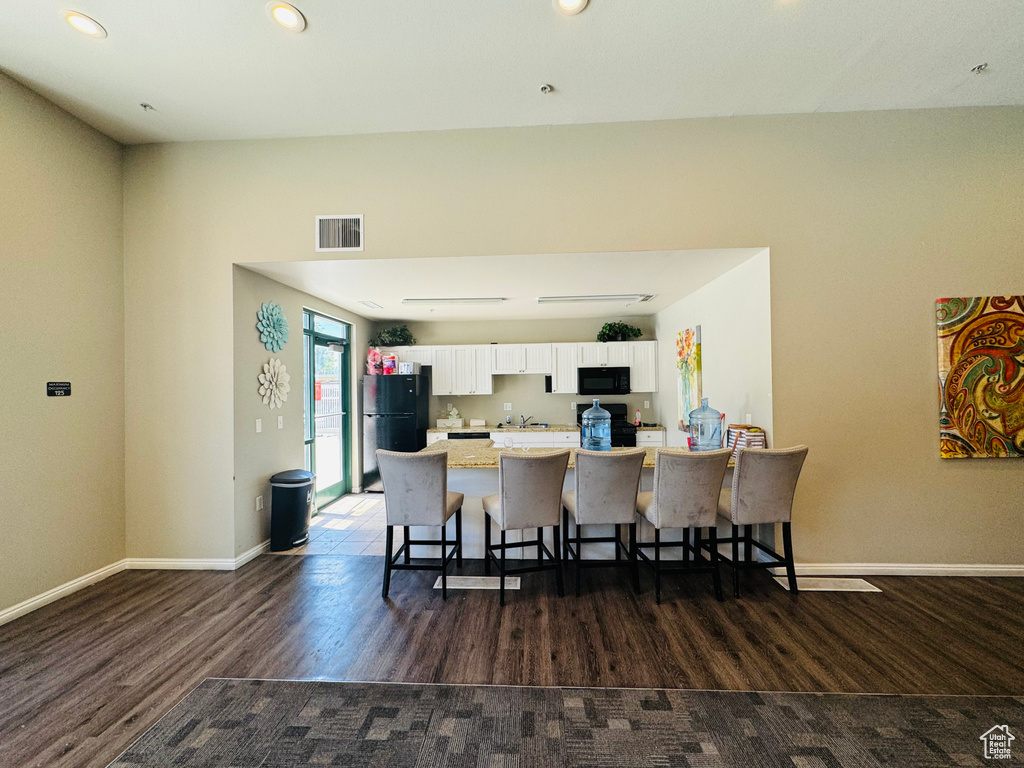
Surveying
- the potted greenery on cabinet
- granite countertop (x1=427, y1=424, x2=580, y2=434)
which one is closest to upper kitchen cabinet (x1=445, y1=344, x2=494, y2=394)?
granite countertop (x1=427, y1=424, x2=580, y2=434)

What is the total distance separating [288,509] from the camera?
3658 millimetres

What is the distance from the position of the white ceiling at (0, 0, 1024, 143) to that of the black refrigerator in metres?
3.01

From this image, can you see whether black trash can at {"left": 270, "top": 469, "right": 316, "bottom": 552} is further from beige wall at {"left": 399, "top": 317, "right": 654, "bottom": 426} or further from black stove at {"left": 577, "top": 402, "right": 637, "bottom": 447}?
black stove at {"left": 577, "top": 402, "right": 637, "bottom": 447}

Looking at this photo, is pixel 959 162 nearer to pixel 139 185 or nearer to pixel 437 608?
pixel 437 608

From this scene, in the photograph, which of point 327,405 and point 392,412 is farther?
point 392,412

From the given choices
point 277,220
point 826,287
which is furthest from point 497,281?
point 826,287

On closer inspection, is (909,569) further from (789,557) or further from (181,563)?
(181,563)

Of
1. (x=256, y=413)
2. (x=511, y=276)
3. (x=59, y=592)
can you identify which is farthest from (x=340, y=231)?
(x=59, y=592)

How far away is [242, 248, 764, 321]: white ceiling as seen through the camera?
3336mm

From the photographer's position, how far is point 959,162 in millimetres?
3033

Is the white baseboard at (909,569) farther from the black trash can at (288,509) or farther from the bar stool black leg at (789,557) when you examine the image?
the black trash can at (288,509)

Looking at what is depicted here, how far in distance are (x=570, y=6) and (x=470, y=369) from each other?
4.41 metres

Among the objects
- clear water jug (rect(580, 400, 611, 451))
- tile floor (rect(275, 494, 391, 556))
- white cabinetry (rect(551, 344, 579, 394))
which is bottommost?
tile floor (rect(275, 494, 391, 556))

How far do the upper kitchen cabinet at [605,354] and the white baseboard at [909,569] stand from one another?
11.0ft
